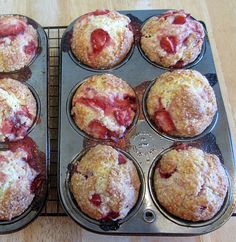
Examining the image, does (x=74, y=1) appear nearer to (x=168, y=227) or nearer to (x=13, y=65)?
(x=13, y=65)

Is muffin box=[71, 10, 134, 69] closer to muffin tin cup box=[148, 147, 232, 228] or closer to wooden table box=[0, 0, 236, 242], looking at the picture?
wooden table box=[0, 0, 236, 242]

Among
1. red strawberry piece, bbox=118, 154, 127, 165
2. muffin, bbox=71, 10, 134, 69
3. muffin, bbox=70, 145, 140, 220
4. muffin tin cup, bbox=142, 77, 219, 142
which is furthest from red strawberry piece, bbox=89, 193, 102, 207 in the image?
muffin, bbox=71, 10, 134, 69

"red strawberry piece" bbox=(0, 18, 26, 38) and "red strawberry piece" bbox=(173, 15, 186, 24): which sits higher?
"red strawberry piece" bbox=(173, 15, 186, 24)

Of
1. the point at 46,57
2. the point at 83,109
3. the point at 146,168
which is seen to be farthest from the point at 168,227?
the point at 46,57

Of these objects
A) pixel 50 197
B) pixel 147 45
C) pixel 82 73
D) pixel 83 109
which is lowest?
pixel 50 197

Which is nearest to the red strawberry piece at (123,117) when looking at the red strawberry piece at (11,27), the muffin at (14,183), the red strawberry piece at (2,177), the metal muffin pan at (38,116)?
the metal muffin pan at (38,116)
